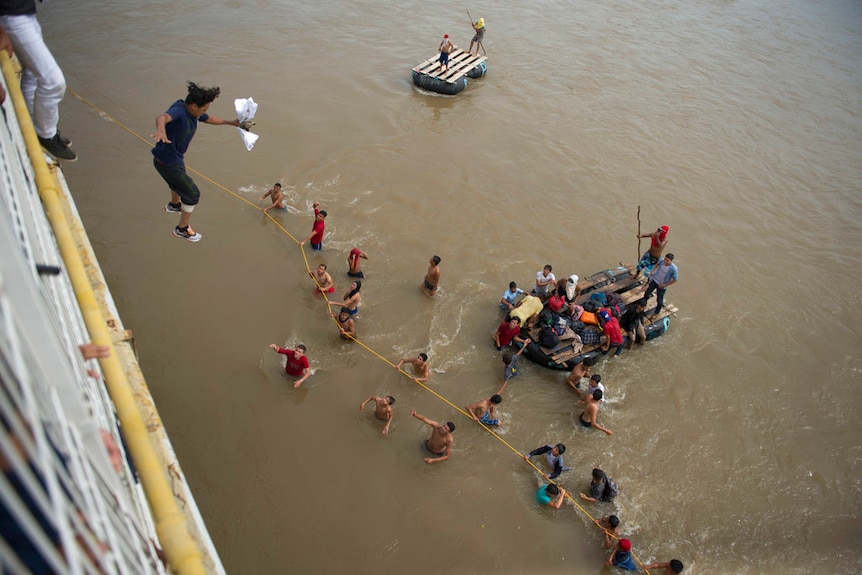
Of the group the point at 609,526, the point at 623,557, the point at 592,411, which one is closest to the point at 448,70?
the point at 592,411

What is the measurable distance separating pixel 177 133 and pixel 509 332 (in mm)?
6275

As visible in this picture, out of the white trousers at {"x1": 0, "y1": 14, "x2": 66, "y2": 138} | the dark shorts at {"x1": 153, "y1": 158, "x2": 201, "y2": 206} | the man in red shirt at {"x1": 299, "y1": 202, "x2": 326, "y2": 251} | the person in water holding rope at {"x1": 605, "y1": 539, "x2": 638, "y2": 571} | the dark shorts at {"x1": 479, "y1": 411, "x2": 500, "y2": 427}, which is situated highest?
the white trousers at {"x1": 0, "y1": 14, "x2": 66, "y2": 138}

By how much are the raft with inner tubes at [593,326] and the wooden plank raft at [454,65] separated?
9.00m

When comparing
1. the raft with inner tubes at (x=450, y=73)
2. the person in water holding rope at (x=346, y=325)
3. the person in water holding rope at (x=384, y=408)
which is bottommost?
the person in water holding rope at (x=384, y=408)

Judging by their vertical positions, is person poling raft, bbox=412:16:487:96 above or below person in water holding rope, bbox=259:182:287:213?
above

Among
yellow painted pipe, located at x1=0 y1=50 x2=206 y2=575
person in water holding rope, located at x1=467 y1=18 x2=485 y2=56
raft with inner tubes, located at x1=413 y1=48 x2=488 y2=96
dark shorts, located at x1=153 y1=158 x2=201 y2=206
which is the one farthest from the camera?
person in water holding rope, located at x1=467 y1=18 x2=485 y2=56

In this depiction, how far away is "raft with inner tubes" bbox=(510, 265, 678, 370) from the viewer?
1046cm

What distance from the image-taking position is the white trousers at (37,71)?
190 inches

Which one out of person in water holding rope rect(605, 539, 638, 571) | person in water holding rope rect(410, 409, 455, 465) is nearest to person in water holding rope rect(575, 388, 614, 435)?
person in water holding rope rect(605, 539, 638, 571)

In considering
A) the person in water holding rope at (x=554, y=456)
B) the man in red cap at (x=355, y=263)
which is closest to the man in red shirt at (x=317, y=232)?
the man in red cap at (x=355, y=263)

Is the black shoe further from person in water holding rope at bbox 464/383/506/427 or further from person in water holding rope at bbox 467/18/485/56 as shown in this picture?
person in water holding rope at bbox 467/18/485/56

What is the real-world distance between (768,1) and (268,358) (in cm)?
2944

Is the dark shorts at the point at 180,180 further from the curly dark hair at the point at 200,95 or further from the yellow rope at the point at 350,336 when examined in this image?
the yellow rope at the point at 350,336

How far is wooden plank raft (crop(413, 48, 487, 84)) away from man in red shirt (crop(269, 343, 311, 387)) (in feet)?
37.3
